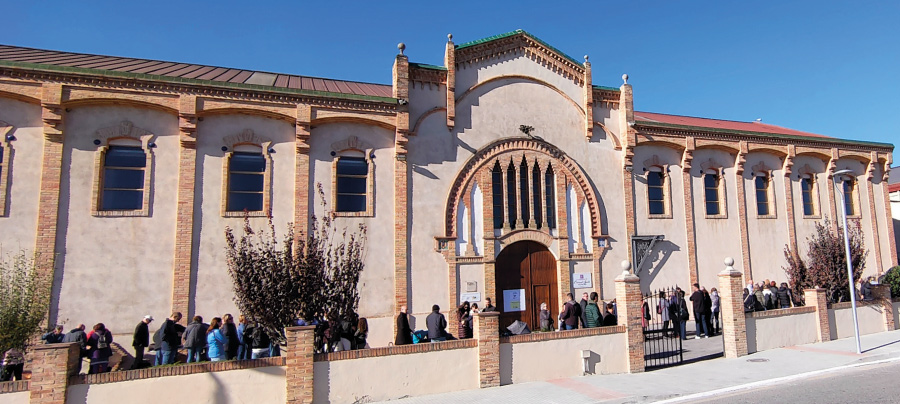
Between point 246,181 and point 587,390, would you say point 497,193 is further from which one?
point 587,390

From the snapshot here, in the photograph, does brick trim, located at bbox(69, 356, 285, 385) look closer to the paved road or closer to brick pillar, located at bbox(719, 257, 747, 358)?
the paved road

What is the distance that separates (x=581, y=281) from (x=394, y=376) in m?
9.16

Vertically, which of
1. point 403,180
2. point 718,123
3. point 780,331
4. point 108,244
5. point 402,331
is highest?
point 718,123

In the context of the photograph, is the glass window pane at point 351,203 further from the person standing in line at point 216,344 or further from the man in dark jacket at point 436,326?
the person standing in line at point 216,344

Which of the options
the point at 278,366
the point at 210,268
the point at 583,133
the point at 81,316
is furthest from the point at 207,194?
the point at 583,133

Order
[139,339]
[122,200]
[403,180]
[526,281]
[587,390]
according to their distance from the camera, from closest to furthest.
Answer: [587,390]
[139,339]
[122,200]
[403,180]
[526,281]

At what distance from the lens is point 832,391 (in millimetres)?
10188

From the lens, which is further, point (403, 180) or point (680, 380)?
point (403, 180)

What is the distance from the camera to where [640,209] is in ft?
63.3

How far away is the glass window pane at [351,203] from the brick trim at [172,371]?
6.43 m

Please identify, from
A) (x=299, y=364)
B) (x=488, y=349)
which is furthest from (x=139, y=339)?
(x=488, y=349)

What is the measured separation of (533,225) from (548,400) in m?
7.97

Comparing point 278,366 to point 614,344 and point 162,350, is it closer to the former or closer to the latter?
point 162,350

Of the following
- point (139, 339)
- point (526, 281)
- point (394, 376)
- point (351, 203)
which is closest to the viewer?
point (394, 376)
